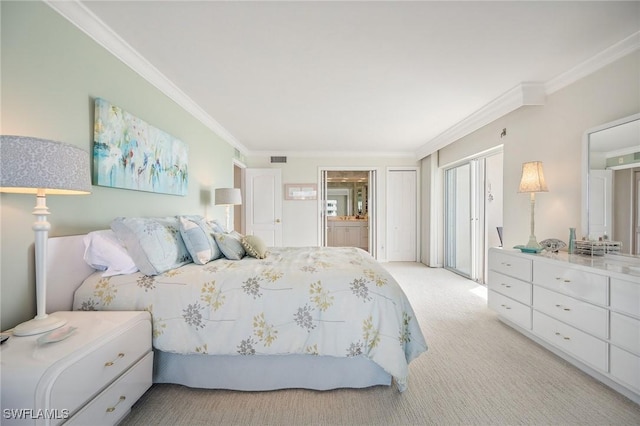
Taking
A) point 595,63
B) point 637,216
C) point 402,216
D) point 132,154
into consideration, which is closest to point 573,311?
point 637,216

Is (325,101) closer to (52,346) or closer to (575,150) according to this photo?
(575,150)

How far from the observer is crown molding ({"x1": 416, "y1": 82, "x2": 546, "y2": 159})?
2721 mm

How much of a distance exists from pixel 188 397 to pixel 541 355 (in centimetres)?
263

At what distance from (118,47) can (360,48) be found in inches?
72.6

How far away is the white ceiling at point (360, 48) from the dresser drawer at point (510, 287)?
1939 mm

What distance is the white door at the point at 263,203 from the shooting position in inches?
221

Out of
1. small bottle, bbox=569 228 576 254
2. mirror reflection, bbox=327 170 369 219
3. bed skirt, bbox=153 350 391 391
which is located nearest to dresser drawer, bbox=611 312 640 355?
small bottle, bbox=569 228 576 254

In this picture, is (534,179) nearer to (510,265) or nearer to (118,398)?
(510,265)

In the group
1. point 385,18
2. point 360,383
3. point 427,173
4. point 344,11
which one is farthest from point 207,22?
point 427,173

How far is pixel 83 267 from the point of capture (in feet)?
5.67

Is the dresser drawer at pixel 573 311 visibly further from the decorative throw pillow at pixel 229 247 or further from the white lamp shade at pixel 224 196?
the white lamp shade at pixel 224 196

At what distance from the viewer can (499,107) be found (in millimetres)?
3094

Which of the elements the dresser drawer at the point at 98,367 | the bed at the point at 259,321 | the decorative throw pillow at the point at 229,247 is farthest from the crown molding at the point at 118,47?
the dresser drawer at the point at 98,367

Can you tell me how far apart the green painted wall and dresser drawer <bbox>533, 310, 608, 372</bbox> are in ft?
11.3
